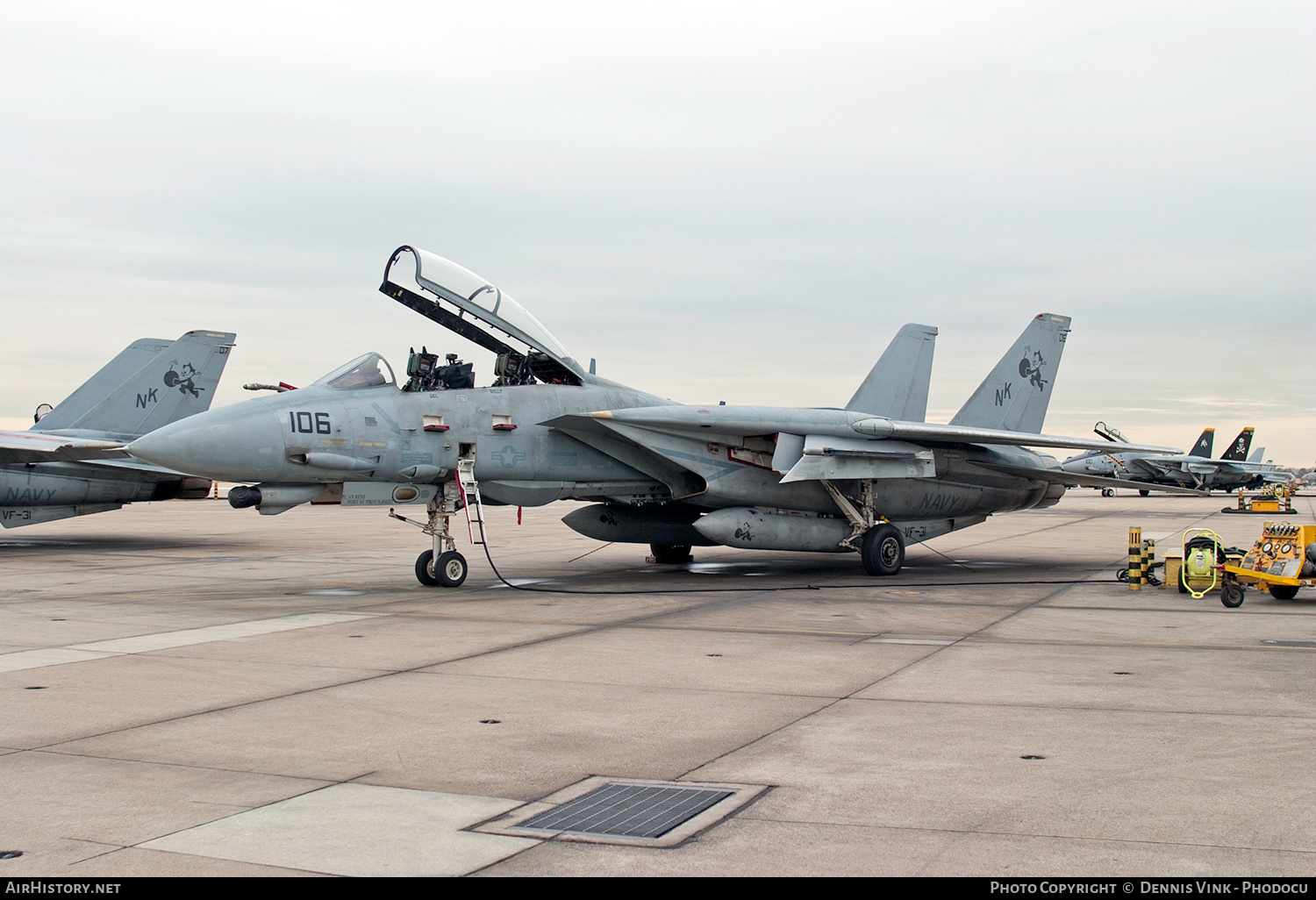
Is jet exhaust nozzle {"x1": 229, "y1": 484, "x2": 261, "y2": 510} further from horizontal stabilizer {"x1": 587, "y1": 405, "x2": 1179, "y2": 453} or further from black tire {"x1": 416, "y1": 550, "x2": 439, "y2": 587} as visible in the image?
horizontal stabilizer {"x1": 587, "y1": 405, "x2": 1179, "y2": 453}

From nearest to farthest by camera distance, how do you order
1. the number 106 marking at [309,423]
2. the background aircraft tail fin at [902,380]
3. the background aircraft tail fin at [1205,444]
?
the number 106 marking at [309,423] < the background aircraft tail fin at [902,380] < the background aircraft tail fin at [1205,444]

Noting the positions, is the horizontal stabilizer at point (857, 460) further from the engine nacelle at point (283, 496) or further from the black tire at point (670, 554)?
the engine nacelle at point (283, 496)

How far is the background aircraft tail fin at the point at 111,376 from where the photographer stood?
22.4m

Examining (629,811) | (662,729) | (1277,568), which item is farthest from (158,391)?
(629,811)

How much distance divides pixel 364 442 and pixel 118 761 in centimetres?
712

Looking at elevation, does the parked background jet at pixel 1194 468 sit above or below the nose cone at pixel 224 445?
above

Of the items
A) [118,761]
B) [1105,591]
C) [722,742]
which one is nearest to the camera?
[118,761]

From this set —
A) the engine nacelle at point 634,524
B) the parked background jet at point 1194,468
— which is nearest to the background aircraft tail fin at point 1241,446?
the parked background jet at point 1194,468

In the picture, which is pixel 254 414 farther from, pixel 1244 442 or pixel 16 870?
pixel 1244 442

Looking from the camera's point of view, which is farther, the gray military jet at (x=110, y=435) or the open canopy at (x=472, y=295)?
the gray military jet at (x=110, y=435)

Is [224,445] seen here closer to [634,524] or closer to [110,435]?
[634,524]

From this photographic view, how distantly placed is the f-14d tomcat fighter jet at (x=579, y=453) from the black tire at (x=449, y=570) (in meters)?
0.02

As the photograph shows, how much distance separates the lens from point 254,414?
11.3m
